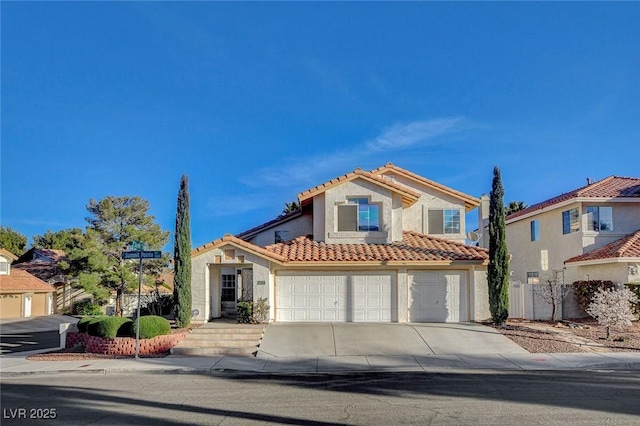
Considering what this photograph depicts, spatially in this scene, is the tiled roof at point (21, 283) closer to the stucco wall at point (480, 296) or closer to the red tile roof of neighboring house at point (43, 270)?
the red tile roof of neighboring house at point (43, 270)

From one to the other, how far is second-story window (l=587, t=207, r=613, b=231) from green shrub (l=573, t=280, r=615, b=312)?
13.0ft

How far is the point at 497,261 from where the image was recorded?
800 inches

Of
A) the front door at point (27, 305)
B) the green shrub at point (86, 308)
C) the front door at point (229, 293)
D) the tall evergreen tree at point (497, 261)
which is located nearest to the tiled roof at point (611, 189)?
the tall evergreen tree at point (497, 261)

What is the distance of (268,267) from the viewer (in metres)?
21.1

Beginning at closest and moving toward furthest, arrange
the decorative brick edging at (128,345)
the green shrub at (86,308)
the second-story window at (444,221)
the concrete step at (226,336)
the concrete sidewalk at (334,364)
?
the concrete sidewalk at (334,364)
the decorative brick edging at (128,345)
the concrete step at (226,336)
the second-story window at (444,221)
the green shrub at (86,308)

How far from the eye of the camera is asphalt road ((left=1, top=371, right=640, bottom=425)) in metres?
8.68

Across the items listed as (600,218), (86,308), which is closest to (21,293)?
(86,308)

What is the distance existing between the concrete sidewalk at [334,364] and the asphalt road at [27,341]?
184 inches

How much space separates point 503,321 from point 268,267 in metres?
9.24

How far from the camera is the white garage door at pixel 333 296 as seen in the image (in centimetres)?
2164

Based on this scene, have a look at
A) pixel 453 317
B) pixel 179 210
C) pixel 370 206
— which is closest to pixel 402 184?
pixel 370 206

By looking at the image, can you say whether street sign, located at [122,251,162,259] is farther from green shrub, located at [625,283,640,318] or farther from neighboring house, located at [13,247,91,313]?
neighboring house, located at [13,247,91,313]

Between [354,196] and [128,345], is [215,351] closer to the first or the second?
[128,345]

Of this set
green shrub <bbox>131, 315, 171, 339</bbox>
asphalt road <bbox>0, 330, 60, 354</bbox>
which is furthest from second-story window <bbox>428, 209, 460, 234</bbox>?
asphalt road <bbox>0, 330, 60, 354</bbox>
